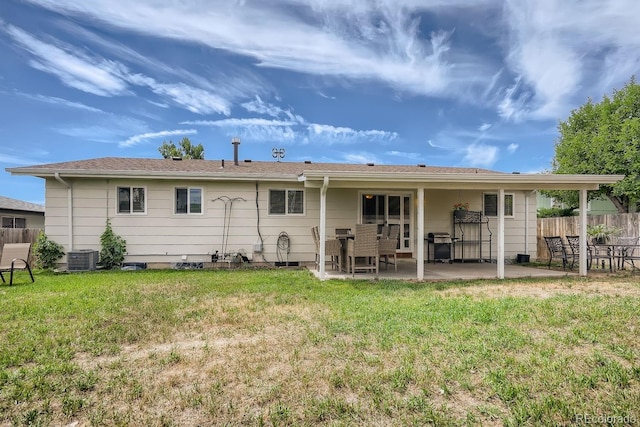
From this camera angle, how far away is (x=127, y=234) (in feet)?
30.8

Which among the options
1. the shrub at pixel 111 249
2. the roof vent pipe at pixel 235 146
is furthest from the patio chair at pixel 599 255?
the shrub at pixel 111 249

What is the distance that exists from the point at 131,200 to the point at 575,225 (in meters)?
13.9

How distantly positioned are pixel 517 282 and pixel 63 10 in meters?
13.2

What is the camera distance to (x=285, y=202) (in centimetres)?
993

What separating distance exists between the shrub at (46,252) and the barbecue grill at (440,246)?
1014cm

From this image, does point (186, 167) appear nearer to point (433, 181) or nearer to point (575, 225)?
point (433, 181)

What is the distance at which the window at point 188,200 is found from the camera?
9.56m

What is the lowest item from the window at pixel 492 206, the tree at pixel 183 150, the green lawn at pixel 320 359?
the green lawn at pixel 320 359

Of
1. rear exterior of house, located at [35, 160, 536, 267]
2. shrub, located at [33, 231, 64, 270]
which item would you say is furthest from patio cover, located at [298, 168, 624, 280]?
shrub, located at [33, 231, 64, 270]

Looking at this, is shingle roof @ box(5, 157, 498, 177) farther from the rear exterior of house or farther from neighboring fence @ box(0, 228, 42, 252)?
neighboring fence @ box(0, 228, 42, 252)

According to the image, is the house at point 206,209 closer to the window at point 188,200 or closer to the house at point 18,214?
the window at point 188,200

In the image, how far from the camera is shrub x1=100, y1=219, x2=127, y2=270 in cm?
910

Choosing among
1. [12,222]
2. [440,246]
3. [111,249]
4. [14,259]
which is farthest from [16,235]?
[440,246]

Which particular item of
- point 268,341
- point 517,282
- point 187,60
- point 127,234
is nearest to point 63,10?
point 187,60
